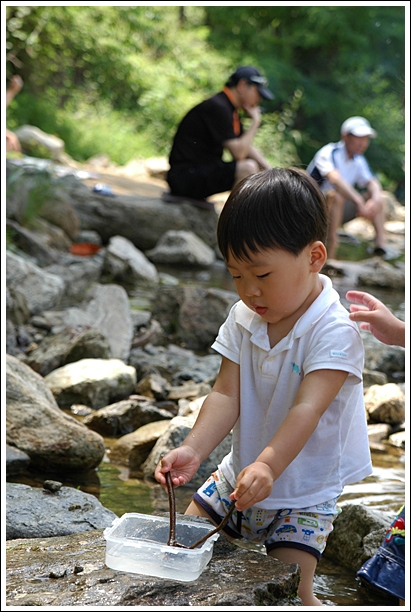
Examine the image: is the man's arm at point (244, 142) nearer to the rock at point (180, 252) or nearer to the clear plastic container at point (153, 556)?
the rock at point (180, 252)

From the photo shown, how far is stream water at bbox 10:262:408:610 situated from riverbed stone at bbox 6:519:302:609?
19.2 inches

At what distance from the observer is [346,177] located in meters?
8.52

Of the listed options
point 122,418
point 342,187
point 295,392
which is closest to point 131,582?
point 295,392

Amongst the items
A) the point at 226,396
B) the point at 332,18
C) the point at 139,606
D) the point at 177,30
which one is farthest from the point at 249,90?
the point at 177,30

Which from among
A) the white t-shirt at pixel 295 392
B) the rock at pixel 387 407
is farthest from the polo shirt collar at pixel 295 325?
the rock at pixel 387 407

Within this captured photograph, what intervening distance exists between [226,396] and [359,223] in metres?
11.4

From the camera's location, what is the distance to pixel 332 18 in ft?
54.6

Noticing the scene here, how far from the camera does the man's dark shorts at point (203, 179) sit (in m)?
7.62

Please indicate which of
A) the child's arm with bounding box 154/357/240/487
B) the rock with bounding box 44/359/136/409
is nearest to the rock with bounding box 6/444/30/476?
the rock with bounding box 44/359/136/409

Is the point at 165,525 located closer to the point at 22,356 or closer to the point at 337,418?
the point at 337,418

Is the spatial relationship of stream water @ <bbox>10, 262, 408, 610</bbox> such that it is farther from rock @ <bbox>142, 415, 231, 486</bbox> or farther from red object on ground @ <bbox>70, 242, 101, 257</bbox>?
red object on ground @ <bbox>70, 242, 101, 257</bbox>

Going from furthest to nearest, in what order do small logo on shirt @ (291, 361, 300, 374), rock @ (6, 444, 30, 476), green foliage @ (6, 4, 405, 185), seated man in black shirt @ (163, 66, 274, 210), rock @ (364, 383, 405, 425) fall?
green foliage @ (6, 4, 405, 185) → seated man in black shirt @ (163, 66, 274, 210) → rock @ (364, 383, 405, 425) → rock @ (6, 444, 30, 476) → small logo on shirt @ (291, 361, 300, 374)

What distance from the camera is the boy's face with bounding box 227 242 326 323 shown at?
168 centimetres

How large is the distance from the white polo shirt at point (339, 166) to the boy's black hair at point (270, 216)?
649 cm
